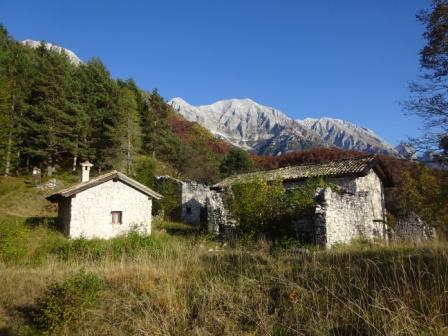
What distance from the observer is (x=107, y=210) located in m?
19.2

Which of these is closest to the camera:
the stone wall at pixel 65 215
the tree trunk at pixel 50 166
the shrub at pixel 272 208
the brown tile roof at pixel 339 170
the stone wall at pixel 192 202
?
the shrub at pixel 272 208

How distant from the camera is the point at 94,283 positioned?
5.83m

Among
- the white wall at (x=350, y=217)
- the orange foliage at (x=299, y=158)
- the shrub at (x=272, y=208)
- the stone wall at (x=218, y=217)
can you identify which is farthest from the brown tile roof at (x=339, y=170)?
the orange foliage at (x=299, y=158)

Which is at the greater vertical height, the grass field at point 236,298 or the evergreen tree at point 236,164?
the evergreen tree at point 236,164

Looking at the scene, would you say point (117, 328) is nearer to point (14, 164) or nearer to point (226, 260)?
point (226, 260)

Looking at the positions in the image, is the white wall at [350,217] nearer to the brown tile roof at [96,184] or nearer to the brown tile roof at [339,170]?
the brown tile roof at [339,170]

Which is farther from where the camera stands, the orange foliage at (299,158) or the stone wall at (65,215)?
the orange foliage at (299,158)

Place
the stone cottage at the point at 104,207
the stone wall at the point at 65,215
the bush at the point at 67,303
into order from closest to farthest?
1. the bush at the point at 67,303
2. the stone cottage at the point at 104,207
3. the stone wall at the point at 65,215

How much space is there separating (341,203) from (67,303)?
42.5ft

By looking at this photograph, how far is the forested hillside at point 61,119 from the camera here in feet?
114

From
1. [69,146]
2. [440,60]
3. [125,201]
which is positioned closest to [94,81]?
[69,146]

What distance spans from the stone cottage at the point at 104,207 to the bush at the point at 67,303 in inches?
516

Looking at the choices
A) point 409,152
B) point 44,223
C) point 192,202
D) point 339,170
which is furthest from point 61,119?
point 409,152

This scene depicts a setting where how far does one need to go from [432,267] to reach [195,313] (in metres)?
3.60
